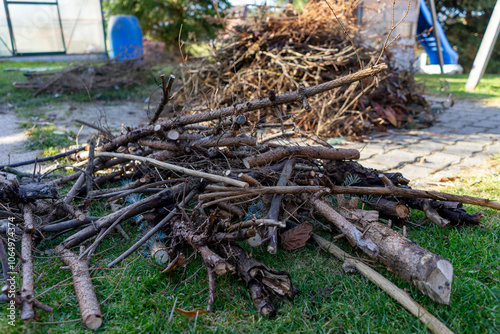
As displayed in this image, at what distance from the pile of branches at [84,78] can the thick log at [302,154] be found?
21.4 feet

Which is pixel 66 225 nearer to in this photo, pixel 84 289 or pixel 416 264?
pixel 84 289

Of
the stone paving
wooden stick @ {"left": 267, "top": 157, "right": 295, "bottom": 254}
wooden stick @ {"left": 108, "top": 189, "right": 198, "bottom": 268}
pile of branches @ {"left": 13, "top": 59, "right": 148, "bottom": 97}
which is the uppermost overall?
wooden stick @ {"left": 267, "top": 157, "right": 295, "bottom": 254}

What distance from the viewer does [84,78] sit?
7.97 meters

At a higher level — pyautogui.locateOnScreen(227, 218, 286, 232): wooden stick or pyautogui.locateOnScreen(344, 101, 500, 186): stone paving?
pyautogui.locateOnScreen(227, 218, 286, 232): wooden stick

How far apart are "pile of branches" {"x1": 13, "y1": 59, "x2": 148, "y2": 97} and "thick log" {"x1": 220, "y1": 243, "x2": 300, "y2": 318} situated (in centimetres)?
715

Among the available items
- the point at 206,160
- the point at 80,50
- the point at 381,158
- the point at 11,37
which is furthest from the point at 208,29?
the point at 206,160

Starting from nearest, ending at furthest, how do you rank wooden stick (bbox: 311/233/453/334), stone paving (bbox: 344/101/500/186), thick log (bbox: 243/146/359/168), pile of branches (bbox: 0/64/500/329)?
wooden stick (bbox: 311/233/453/334) → pile of branches (bbox: 0/64/500/329) → thick log (bbox: 243/146/359/168) → stone paving (bbox: 344/101/500/186)

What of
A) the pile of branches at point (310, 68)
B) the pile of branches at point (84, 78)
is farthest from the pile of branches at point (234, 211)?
the pile of branches at point (84, 78)

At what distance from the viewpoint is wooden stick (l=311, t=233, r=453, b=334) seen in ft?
5.38

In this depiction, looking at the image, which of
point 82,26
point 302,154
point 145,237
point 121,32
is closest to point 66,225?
point 145,237

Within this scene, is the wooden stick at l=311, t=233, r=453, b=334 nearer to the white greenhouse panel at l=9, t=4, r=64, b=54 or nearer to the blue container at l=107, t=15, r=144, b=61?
the blue container at l=107, t=15, r=144, b=61

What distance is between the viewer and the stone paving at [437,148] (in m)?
3.86

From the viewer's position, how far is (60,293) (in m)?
1.95

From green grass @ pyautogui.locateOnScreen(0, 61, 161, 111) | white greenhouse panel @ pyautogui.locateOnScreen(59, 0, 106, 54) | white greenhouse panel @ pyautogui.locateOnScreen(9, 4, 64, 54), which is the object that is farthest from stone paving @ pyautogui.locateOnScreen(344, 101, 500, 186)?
white greenhouse panel @ pyautogui.locateOnScreen(9, 4, 64, 54)
